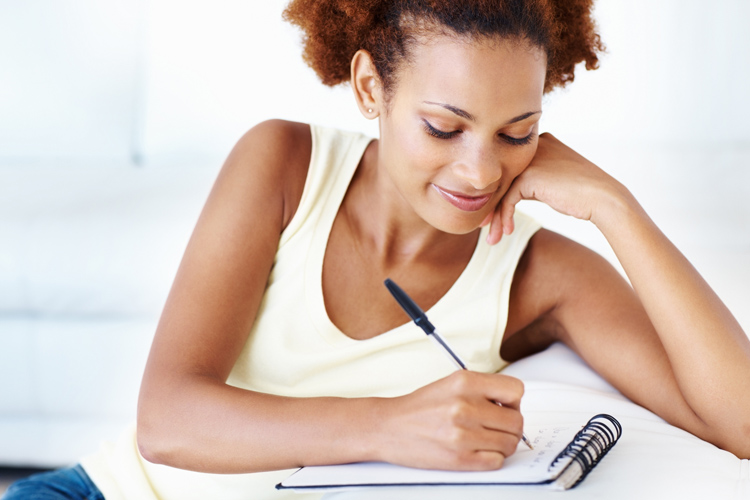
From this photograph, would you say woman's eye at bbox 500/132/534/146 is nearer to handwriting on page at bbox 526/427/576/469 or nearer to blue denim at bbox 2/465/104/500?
handwriting on page at bbox 526/427/576/469

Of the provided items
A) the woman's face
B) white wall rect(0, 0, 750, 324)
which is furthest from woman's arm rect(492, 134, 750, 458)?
white wall rect(0, 0, 750, 324)

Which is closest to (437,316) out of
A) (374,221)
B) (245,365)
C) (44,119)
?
(374,221)

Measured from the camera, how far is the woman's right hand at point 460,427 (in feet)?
2.53

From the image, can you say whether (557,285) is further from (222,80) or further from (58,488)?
(222,80)

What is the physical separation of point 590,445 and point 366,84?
62 cm

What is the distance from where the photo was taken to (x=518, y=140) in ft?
3.43

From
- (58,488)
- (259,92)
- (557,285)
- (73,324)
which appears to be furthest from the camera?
(259,92)

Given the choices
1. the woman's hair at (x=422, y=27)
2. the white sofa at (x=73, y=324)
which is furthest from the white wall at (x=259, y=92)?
the woman's hair at (x=422, y=27)

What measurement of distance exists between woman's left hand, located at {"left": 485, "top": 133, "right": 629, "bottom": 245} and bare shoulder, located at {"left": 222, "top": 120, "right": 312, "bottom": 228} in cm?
31

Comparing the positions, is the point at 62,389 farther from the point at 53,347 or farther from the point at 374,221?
the point at 374,221

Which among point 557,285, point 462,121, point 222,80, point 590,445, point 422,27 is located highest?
point 222,80

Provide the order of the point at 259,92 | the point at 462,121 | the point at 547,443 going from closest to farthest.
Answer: the point at 547,443 → the point at 462,121 → the point at 259,92

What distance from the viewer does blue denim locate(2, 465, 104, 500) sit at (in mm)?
1108

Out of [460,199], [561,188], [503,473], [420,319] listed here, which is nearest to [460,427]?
[503,473]
